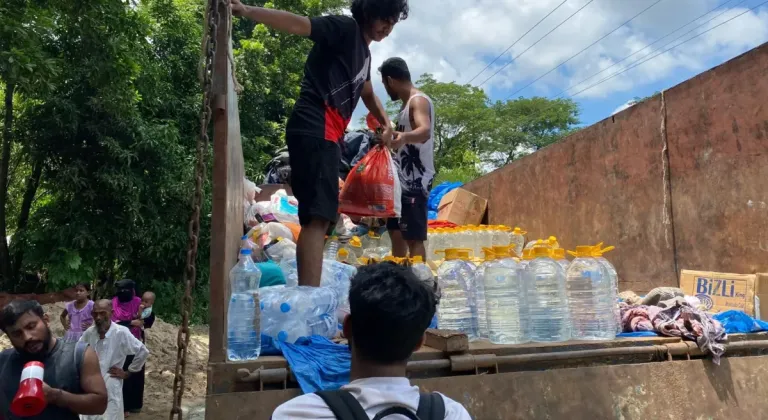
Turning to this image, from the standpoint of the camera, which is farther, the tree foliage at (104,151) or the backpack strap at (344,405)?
the tree foliage at (104,151)

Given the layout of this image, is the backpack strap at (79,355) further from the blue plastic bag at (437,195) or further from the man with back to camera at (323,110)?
the blue plastic bag at (437,195)

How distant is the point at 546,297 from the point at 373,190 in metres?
1.12

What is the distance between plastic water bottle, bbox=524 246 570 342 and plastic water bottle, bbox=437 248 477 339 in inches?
10.9

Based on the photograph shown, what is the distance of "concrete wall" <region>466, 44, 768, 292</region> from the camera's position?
338cm

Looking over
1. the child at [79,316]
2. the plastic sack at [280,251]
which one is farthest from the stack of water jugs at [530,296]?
the child at [79,316]

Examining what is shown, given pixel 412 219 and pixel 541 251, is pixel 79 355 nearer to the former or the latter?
pixel 412 219

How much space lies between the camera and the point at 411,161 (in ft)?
13.1

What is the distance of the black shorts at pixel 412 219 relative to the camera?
3.87m

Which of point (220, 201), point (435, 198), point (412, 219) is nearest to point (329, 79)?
point (220, 201)

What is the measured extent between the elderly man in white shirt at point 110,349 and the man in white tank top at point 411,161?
3.30m

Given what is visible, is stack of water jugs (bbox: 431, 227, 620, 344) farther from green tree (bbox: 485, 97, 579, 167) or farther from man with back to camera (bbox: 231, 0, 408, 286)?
green tree (bbox: 485, 97, 579, 167)

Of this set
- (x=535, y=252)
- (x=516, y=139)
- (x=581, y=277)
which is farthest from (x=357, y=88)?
(x=516, y=139)

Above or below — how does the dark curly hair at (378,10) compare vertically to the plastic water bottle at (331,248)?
above

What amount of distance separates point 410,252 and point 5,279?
10125 mm
